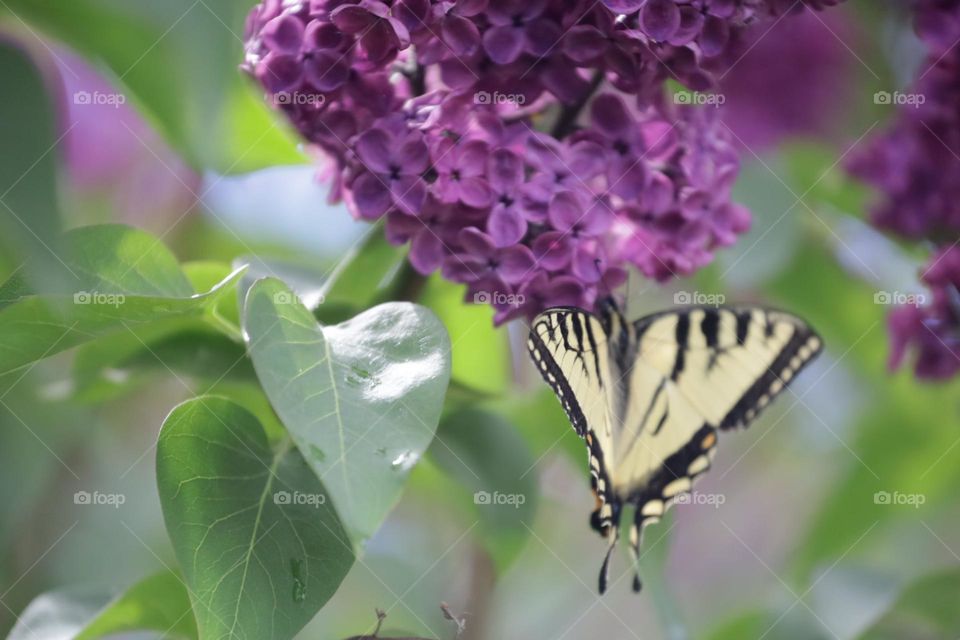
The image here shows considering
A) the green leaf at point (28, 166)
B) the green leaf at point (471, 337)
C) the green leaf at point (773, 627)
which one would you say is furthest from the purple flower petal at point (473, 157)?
the green leaf at point (773, 627)

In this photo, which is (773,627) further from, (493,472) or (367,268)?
(367,268)

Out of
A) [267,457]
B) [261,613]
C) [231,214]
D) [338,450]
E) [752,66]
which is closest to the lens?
[338,450]

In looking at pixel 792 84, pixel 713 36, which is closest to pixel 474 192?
pixel 713 36

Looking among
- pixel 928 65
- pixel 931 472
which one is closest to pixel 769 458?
pixel 931 472

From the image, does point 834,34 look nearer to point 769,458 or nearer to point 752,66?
point 752,66

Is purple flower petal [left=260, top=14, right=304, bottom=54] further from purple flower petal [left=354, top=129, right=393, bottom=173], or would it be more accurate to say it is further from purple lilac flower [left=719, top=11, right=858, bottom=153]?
purple lilac flower [left=719, top=11, right=858, bottom=153]

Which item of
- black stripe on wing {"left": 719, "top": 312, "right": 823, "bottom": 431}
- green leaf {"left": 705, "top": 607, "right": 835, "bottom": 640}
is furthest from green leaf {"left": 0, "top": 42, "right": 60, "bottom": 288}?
green leaf {"left": 705, "top": 607, "right": 835, "bottom": 640}
